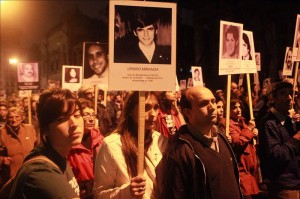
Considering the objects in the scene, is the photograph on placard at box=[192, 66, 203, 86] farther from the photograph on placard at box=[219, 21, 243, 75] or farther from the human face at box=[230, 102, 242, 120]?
the photograph on placard at box=[219, 21, 243, 75]

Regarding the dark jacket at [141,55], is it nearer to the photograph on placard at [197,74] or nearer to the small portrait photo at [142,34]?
the small portrait photo at [142,34]

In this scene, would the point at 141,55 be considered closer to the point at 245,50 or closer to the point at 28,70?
the point at 245,50

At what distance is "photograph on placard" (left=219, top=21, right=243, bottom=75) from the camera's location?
5.25 meters

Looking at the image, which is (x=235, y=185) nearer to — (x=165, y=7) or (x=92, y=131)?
(x=165, y=7)

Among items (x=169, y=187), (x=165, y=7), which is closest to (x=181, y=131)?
(x=169, y=187)

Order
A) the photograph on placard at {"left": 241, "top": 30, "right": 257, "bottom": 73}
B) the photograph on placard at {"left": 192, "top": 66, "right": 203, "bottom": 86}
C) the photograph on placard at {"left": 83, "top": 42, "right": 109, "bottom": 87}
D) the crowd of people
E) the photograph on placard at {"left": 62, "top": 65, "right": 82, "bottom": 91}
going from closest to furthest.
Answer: the crowd of people → the photograph on placard at {"left": 241, "top": 30, "right": 257, "bottom": 73} → the photograph on placard at {"left": 83, "top": 42, "right": 109, "bottom": 87} → the photograph on placard at {"left": 62, "top": 65, "right": 82, "bottom": 91} → the photograph on placard at {"left": 192, "top": 66, "right": 203, "bottom": 86}

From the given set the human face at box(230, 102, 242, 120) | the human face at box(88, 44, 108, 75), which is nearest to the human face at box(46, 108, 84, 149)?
the human face at box(230, 102, 242, 120)

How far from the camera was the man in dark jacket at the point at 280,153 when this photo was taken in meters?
4.32

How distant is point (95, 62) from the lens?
26.0 feet

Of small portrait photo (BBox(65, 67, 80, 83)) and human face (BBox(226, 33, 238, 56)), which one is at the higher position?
human face (BBox(226, 33, 238, 56))

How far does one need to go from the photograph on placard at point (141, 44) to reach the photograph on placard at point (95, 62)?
15.0 feet

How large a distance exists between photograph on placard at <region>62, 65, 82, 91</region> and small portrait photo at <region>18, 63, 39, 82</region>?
1.25m

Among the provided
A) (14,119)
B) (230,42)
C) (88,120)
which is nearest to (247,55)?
(230,42)

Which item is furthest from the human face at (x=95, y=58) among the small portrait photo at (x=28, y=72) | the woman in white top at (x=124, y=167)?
the woman in white top at (x=124, y=167)
